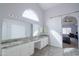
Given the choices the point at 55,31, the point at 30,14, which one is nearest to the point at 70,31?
the point at 55,31

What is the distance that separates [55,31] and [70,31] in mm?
379

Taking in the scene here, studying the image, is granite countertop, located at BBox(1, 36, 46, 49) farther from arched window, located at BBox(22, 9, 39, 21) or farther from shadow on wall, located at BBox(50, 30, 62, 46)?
arched window, located at BBox(22, 9, 39, 21)

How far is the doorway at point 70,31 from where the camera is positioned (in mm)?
1805

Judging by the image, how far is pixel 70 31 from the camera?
1799mm

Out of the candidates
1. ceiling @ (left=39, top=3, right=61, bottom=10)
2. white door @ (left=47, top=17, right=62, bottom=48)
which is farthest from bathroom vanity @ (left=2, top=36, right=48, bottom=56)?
ceiling @ (left=39, top=3, right=61, bottom=10)

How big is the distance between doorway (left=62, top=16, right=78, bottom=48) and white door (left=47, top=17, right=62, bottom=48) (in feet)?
0.34

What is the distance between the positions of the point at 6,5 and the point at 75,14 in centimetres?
168

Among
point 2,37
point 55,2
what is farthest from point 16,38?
point 55,2

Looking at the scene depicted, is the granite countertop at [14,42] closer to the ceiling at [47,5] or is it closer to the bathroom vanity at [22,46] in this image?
the bathroom vanity at [22,46]

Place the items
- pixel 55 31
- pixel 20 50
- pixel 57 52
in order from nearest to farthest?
1. pixel 20 50
2. pixel 57 52
3. pixel 55 31

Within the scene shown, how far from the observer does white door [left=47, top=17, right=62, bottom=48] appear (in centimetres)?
194

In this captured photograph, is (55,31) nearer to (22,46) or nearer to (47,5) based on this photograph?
(47,5)

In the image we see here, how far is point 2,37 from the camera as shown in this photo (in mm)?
1599

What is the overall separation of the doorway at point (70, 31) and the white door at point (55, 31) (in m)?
0.10
